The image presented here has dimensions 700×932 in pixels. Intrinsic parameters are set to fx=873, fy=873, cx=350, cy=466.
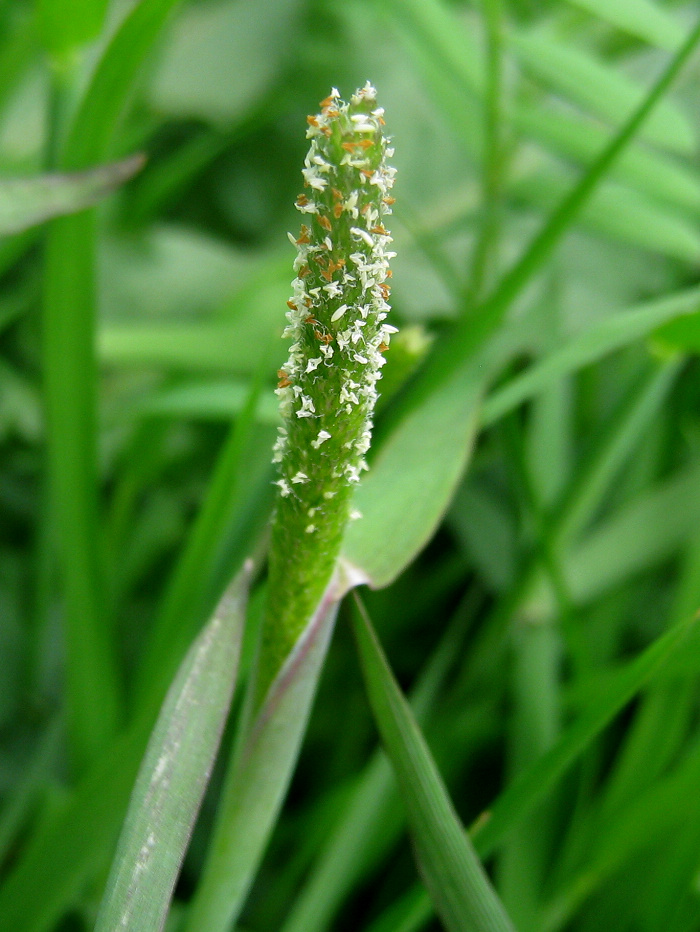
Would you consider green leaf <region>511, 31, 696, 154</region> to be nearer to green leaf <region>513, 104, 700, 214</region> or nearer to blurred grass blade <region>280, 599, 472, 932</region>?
green leaf <region>513, 104, 700, 214</region>

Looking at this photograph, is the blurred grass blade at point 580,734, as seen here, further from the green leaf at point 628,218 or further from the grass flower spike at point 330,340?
the green leaf at point 628,218

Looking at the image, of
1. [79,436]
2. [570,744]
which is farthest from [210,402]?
[570,744]

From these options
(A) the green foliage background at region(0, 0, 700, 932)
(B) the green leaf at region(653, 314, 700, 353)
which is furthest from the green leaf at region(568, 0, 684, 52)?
(B) the green leaf at region(653, 314, 700, 353)

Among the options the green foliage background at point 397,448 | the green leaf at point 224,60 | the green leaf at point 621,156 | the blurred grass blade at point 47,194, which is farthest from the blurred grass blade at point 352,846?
the green leaf at point 224,60

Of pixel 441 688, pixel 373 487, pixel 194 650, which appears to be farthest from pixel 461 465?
pixel 441 688

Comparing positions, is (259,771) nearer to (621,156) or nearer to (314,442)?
(314,442)

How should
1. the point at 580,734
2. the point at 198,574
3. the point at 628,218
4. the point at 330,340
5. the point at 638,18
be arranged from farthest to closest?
the point at 628,218 < the point at 638,18 < the point at 198,574 < the point at 580,734 < the point at 330,340

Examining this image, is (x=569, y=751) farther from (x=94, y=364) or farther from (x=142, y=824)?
(x=94, y=364)
